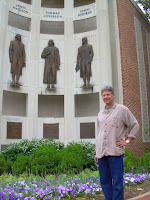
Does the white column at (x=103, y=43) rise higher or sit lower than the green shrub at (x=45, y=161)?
higher

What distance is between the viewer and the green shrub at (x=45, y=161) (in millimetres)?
7707

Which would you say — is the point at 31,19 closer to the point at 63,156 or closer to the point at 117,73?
the point at 117,73

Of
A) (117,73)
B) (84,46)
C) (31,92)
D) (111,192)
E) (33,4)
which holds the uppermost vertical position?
(33,4)

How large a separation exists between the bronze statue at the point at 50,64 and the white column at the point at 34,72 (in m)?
0.48

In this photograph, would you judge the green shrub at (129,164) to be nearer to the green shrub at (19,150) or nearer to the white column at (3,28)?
A: the green shrub at (19,150)

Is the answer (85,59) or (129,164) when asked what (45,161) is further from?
Answer: (85,59)

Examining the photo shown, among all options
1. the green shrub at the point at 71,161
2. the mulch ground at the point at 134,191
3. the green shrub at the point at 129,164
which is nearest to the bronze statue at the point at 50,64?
the green shrub at the point at 71,161

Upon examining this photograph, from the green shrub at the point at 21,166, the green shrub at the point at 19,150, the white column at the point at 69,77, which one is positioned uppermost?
the white column at the point at 69,77

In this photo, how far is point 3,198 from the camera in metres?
3.62

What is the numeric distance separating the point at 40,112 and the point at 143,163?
711 cm

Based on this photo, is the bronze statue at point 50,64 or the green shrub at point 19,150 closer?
the green shrub at point 19,150

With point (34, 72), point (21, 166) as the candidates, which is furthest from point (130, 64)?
point (21, 166)

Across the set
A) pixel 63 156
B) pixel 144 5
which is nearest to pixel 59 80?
pixel 63 156

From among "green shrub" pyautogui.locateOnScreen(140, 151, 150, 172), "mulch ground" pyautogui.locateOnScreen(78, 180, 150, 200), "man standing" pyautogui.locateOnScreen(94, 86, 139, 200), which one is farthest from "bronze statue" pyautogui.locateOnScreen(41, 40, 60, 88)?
"man standing" pyautogui.locateOnScreen(94, 86, 139, 200)
